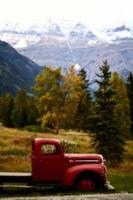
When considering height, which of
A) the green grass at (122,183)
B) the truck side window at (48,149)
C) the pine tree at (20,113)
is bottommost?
the green grass at (122,183)

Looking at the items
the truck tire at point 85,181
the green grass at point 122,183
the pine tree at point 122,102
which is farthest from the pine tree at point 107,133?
the pine tree at point 122,102

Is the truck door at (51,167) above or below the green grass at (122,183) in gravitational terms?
above

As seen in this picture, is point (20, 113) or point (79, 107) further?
point (20, 113)

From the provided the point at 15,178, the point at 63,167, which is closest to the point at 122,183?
the point at 63,167

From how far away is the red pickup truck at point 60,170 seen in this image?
23.4 metres

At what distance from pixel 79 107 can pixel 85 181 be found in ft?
218

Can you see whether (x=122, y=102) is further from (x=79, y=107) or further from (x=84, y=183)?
(x=84, y=183)

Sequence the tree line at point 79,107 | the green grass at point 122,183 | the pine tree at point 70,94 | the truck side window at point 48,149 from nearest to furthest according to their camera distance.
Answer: the truck side window at point 48,149
the green grass at point 122,183
the tree line at point 79,107
the pine tree at point 70,94

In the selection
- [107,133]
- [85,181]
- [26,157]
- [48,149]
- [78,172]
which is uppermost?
[107,133]

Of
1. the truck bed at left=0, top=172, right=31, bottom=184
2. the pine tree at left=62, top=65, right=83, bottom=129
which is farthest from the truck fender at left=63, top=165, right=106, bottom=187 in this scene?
the pine tree at left=62, top=65, right=83, bottom=129

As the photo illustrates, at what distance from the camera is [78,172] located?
23234mm

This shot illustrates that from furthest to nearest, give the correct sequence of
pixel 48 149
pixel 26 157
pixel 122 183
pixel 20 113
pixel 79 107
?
pixel 20 113
pixel 79 107
pixel 26 157
pixel 122 183
pixel 48 149

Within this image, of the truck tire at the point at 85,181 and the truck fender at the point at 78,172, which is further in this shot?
the truck tire at the point at 85,181

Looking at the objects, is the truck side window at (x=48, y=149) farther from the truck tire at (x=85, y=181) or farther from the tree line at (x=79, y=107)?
the tree line at (x=79, y=107)
